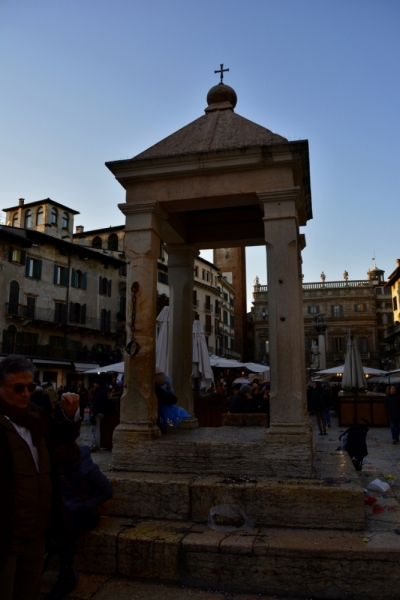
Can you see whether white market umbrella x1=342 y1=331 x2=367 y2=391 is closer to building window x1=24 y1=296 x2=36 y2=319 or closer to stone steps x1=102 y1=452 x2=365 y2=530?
stone steps x1=102 y1=452 x2=365 y2=530

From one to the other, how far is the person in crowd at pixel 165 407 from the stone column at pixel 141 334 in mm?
190

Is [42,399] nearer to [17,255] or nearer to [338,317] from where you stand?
[17,255]

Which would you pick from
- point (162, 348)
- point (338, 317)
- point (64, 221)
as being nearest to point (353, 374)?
point (162, 348)

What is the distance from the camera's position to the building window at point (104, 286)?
1597 inches

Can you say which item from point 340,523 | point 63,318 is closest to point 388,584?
point 340,523

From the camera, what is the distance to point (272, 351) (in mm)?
5023

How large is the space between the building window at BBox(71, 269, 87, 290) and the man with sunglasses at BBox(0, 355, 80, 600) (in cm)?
3613

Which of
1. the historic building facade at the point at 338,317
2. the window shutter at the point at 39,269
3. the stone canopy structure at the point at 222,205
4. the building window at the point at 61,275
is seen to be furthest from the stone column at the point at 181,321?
the historic building facade at the point at 338,317

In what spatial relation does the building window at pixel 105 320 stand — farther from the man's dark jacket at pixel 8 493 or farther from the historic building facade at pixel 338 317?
the man's dark jacket at pixel 8 493

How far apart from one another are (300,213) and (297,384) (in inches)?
95.9

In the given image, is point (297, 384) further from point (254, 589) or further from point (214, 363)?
point (214, 363)

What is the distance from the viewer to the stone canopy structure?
16.0 feet

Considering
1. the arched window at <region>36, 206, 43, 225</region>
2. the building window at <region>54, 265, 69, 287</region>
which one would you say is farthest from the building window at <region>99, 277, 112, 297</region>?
the arched window at <region>36, 206, 43, 225</region>

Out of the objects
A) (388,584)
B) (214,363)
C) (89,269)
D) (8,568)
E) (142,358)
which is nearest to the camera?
(8,568)
